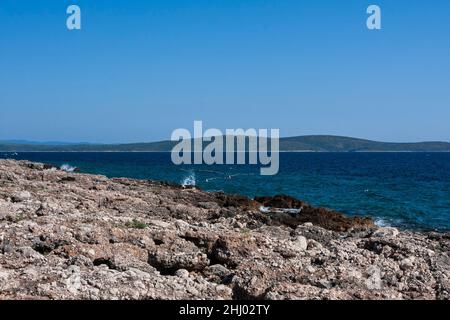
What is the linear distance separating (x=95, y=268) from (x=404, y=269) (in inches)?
252

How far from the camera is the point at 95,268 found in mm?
9734

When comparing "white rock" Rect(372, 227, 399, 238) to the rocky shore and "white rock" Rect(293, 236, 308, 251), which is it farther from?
"white rock" Rect(293, 236, 308, 251)

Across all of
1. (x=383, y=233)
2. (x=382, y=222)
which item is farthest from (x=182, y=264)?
(x=382, y=222)

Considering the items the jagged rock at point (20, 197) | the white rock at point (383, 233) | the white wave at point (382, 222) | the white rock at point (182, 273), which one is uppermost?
the jagged rock at point (20, 197)

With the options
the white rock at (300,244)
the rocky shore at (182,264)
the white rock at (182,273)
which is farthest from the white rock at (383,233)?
the white rock at (182,273)

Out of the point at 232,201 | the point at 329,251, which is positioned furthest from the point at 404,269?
the point at 232,201

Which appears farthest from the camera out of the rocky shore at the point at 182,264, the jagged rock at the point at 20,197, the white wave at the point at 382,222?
the white wave at the point at 382,222

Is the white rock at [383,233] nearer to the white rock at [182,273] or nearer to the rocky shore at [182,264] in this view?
the rocky shore at [182,264]

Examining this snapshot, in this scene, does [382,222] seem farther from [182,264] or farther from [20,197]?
[182,264]

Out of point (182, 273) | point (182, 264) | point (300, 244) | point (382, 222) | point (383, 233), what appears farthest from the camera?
point (382, 222)

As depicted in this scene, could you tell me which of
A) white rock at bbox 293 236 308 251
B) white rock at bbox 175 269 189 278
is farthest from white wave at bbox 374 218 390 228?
white rock at bbox 175 269 189 278
